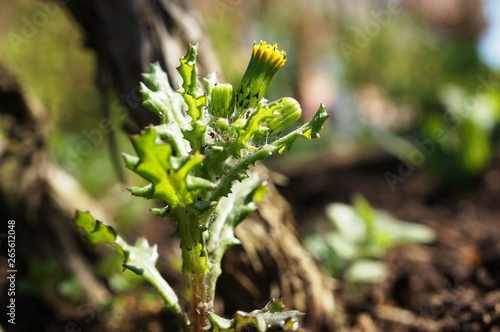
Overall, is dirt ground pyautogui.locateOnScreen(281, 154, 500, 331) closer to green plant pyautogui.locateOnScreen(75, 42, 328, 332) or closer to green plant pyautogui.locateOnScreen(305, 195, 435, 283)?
green plant pyautogui.locateOnScreen(305, 195, 435, 283)

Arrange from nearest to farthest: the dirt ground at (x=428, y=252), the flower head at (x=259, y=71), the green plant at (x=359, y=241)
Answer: the flower head at (x=259, y=71) < the dirt ground at (x=428, y=252) < the green plant at (x=359, y=241)

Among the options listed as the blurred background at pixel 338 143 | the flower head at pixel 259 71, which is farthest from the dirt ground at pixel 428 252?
the flower head at pixel 259 71

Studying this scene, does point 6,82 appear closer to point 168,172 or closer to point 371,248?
point 168,172

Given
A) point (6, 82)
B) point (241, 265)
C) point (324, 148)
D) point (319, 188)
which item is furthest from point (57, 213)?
point (324, 148)

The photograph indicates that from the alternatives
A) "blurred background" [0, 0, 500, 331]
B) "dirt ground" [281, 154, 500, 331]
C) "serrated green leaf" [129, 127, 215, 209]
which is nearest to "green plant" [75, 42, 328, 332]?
"serrated green leaf" [129, 127, 215, 209]

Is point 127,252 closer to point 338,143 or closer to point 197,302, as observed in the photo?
point 197,302

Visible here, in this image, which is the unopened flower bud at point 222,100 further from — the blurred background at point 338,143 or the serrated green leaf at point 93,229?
the blurred background at point 338,143

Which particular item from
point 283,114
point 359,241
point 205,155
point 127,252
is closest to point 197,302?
point 127,252

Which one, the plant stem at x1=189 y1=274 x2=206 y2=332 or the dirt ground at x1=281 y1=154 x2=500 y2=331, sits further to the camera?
the dirt ground at x1=281 y1=154 x2=500 y2=331
